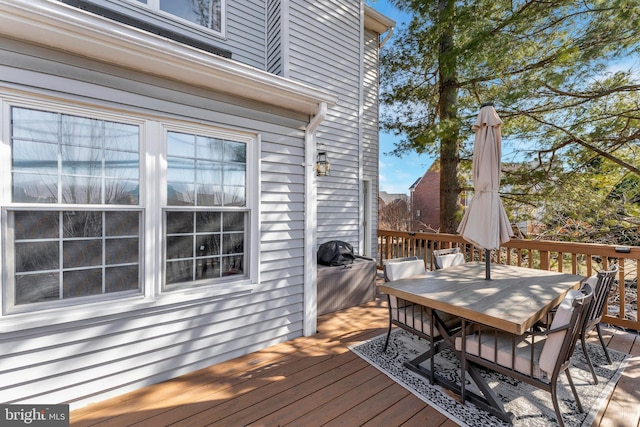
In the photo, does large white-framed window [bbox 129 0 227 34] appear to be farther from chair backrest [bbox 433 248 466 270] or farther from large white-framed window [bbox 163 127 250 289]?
chair backrest [bbox 433 248 466 270]

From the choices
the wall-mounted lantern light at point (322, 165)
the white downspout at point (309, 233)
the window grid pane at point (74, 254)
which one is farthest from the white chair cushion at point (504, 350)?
the wall-mounted lantern light at point (322, 165)

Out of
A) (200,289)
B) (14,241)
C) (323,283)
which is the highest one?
(14,241)

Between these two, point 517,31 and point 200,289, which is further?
point 517,31

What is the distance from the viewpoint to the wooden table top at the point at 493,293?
2.05 m

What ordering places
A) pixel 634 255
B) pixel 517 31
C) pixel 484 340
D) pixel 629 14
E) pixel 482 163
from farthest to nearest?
pixel 517 31
pixel 629 14
pixel 634 255
pixel 482 163
pixel 484 340

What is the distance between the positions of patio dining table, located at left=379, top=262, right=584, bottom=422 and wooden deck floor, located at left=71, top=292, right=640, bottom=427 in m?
0.40

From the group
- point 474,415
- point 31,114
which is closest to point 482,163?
point 474,415

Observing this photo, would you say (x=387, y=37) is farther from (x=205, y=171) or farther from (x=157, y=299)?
(x=157, y=299)

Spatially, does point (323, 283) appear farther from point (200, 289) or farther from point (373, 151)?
point (373, 151)

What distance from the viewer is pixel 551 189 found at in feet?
18.9

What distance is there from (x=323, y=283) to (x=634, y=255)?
394cm

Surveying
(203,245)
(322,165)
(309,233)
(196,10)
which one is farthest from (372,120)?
(203,245)

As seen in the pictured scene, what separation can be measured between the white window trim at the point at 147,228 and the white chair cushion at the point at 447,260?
2.40m

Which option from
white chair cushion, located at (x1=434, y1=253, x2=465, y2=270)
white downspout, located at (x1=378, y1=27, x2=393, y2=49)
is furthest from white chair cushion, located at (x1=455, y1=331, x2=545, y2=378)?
white downspout, located at (x1=378, y1=27, x2=393, y2=49)
